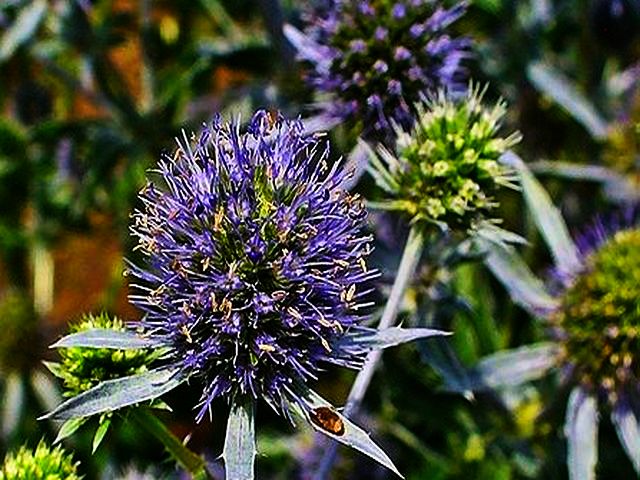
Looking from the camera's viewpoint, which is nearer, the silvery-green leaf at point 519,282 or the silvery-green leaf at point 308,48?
the silvery-green leaf at point 308,48

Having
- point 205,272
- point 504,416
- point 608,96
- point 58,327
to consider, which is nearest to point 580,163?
point 608,96

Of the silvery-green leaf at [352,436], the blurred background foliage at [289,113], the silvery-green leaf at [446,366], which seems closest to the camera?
the silvery-green leaf at [352,436]

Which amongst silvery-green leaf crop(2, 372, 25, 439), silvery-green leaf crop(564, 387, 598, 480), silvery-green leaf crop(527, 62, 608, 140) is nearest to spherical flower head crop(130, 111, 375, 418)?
silvery-green leaf crop(564, 387, 598, 480)

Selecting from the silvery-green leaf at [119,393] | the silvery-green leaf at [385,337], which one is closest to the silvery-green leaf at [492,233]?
the silvery-green leaf at [385,337]

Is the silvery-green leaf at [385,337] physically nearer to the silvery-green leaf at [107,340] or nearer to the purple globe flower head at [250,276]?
the purple globe flower head at [250,276]

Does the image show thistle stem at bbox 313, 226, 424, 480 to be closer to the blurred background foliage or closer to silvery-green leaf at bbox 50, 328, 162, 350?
silvery-green leaf at bbox 50, 328, 162, 350

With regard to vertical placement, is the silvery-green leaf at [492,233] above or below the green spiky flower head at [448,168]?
below

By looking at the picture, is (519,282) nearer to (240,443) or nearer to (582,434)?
(582,434)
